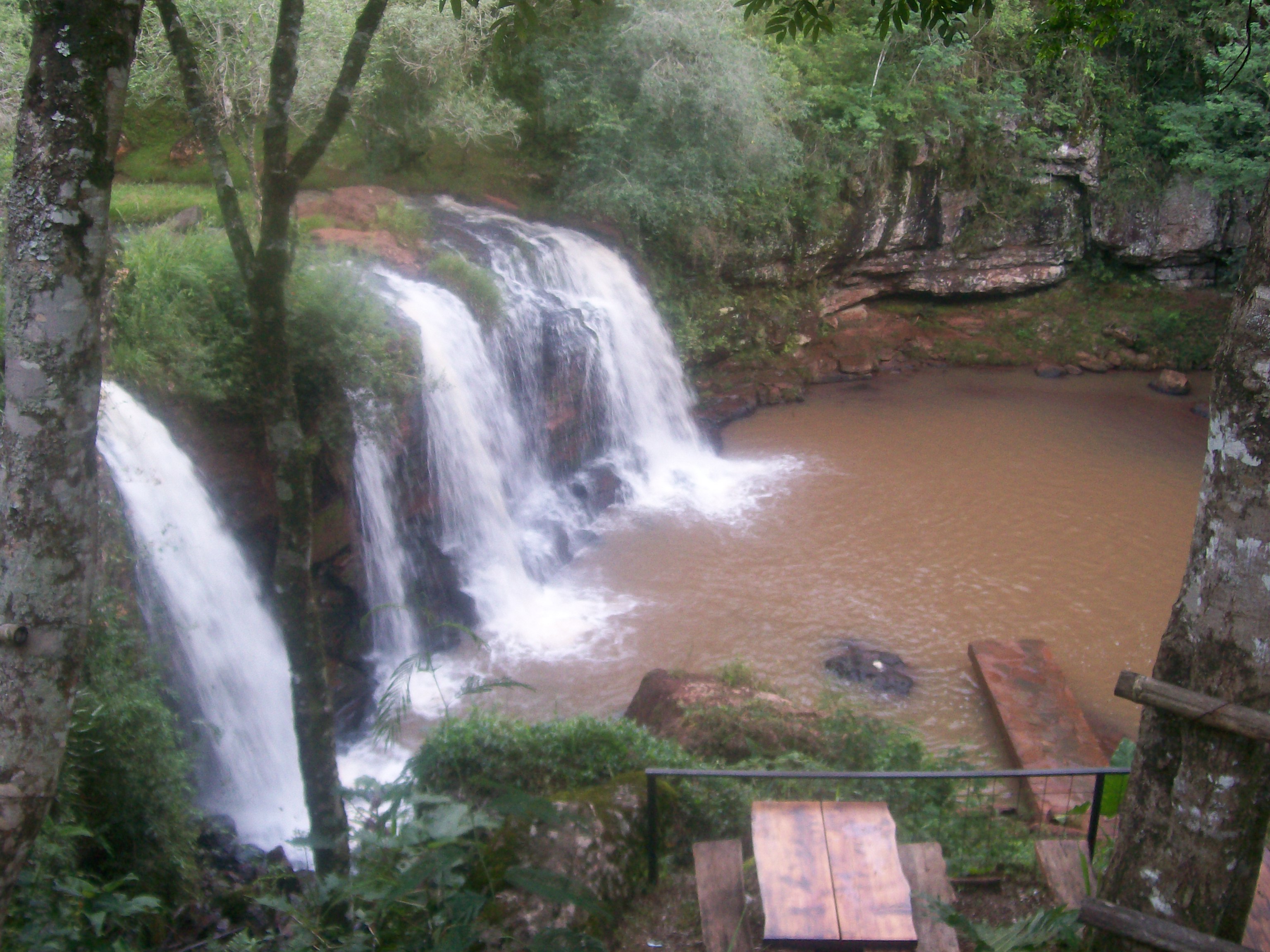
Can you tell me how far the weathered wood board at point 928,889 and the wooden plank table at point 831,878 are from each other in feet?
0.26

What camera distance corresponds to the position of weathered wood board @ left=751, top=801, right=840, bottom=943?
309cm

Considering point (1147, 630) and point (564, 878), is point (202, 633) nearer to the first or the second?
point (564, 878)

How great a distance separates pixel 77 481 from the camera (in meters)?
2.59

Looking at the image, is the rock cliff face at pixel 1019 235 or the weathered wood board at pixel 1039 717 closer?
the weathered wood board at pixel 1039 717

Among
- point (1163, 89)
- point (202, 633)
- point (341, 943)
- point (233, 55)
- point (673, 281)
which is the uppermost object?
point (1163, 89)

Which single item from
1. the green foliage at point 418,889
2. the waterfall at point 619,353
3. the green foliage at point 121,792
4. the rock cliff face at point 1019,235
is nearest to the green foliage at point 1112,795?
the green foliage at point 418,889

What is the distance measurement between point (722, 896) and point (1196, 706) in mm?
1857

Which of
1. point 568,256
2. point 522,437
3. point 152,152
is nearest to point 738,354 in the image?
point 568,256

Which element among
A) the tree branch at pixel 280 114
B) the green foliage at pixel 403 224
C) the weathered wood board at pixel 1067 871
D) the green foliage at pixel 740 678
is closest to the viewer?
the weathered wood board at pixel 1067 871

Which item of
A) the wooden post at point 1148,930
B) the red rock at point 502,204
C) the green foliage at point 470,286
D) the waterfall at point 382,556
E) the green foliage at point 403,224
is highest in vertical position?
the red rock at point 502,204

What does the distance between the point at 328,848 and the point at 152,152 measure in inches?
563

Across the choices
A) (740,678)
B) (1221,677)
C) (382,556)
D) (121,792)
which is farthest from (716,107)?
(1221,677)

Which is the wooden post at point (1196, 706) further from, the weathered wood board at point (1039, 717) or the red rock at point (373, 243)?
the red rock at point (373, 243)

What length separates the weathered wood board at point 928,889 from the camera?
3189 millimetres
